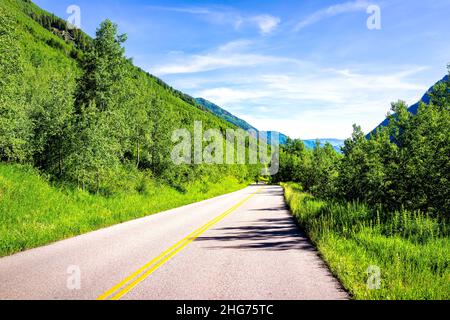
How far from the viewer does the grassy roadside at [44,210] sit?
9883 millimetres

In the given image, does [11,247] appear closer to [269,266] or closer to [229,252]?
[229,252]

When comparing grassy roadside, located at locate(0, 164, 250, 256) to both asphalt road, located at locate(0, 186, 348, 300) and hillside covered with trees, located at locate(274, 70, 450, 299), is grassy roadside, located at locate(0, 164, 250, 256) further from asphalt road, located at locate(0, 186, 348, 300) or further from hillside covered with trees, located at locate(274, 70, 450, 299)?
hillside covered with trees, located at locate(274, 70, 450, 299)

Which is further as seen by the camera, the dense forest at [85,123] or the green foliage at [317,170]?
the green foliage at [317,170]

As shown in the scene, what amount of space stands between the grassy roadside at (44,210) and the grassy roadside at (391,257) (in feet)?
25.6

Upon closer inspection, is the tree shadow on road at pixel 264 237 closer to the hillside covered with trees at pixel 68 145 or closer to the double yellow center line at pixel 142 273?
the double yellow center line at pixel 142 273

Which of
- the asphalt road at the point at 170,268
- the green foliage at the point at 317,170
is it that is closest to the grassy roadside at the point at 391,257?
the asphalt road at the point at 170,268

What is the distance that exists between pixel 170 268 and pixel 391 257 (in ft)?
15.3

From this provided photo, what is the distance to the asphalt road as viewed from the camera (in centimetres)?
546

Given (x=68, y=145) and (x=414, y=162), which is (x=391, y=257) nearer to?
(x=414, y=162)

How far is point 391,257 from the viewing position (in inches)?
Answer: 285

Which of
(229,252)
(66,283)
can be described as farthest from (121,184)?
(66,283)

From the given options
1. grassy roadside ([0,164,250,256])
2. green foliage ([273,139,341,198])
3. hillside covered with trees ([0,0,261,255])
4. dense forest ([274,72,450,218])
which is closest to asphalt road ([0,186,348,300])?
grassy roadside ([0,164,250,256])

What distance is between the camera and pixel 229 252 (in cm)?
867
